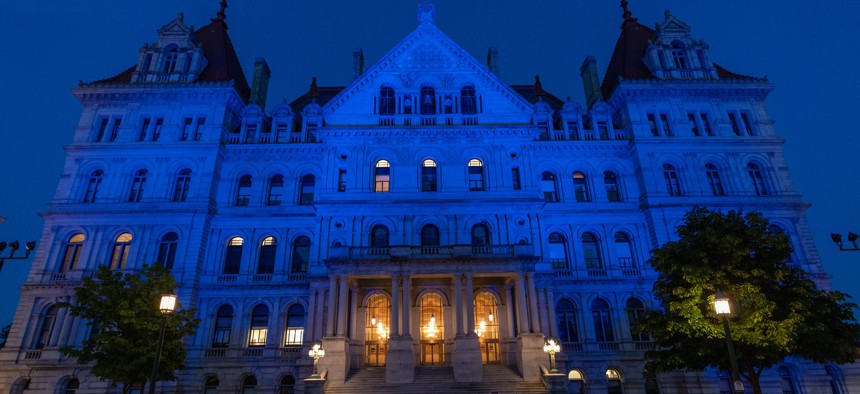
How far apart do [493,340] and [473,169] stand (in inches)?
413

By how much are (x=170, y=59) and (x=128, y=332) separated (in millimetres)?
21238

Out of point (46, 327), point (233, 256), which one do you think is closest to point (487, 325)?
point (233, 256)

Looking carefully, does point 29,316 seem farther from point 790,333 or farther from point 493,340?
point 790,333

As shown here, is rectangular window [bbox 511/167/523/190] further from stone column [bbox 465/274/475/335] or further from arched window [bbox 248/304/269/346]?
arched window [bbox 248/304/269/346]

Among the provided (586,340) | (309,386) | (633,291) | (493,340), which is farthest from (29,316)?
(633,291)

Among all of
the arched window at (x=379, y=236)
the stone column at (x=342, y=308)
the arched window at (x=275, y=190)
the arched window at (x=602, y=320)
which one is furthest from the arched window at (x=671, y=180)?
the arched window at (x=275, y=190)

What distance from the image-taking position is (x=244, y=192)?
30.5m

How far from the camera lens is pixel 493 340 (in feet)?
86.1

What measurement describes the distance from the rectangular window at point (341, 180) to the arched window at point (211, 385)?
41.4 ft

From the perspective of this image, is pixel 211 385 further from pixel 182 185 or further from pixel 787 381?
pixel 787 381

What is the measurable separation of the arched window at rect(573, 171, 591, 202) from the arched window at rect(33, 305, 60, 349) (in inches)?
1230

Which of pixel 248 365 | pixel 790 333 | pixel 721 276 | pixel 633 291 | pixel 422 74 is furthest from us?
pixel 422 74

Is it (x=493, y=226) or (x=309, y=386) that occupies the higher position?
(x=493, y=226)

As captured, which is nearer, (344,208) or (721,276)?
(721,276)
